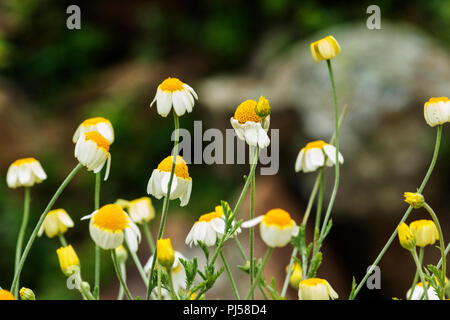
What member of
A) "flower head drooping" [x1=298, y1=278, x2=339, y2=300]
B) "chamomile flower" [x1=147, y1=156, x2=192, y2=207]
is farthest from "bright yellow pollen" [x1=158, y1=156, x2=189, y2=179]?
"flower head drooping" [x1=298, y1=278, x2=339, y2=300]

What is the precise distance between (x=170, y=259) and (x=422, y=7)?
9.25ft

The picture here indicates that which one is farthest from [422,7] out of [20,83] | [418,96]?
[20,83]

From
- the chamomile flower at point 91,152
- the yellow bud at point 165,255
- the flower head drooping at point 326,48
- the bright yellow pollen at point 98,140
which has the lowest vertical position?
the yellow bud at point 165,255

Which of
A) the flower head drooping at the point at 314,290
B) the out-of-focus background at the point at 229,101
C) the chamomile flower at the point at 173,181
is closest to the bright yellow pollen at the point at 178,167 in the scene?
the chamomile flower at the point at 173,181

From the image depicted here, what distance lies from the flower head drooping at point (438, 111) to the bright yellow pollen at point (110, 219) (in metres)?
0.22

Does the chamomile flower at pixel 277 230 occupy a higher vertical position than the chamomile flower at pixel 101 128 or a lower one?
lower

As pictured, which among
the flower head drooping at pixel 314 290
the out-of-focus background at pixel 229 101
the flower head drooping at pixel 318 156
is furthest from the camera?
the out-of-focus background at pixel 229 101

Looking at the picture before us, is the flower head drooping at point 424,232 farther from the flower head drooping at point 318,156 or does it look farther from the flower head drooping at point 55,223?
the flower head drooping at point 55,223

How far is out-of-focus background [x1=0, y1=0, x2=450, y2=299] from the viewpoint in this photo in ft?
6.28

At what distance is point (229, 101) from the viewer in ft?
8.02

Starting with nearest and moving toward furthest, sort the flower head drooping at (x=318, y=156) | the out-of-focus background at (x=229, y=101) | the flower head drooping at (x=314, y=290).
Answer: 1. the flower head drooping at (x=314, y=290)
2. the flower head drooping at (x=318, y=156)
3. the out-of-focus background at (x=229, y=101)

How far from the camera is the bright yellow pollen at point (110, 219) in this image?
0.35m

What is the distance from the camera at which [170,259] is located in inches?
13.3

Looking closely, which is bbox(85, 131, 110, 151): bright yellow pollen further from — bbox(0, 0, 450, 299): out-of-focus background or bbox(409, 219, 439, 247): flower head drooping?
bbox(0, 0, 450, 299): out-of-focus background
